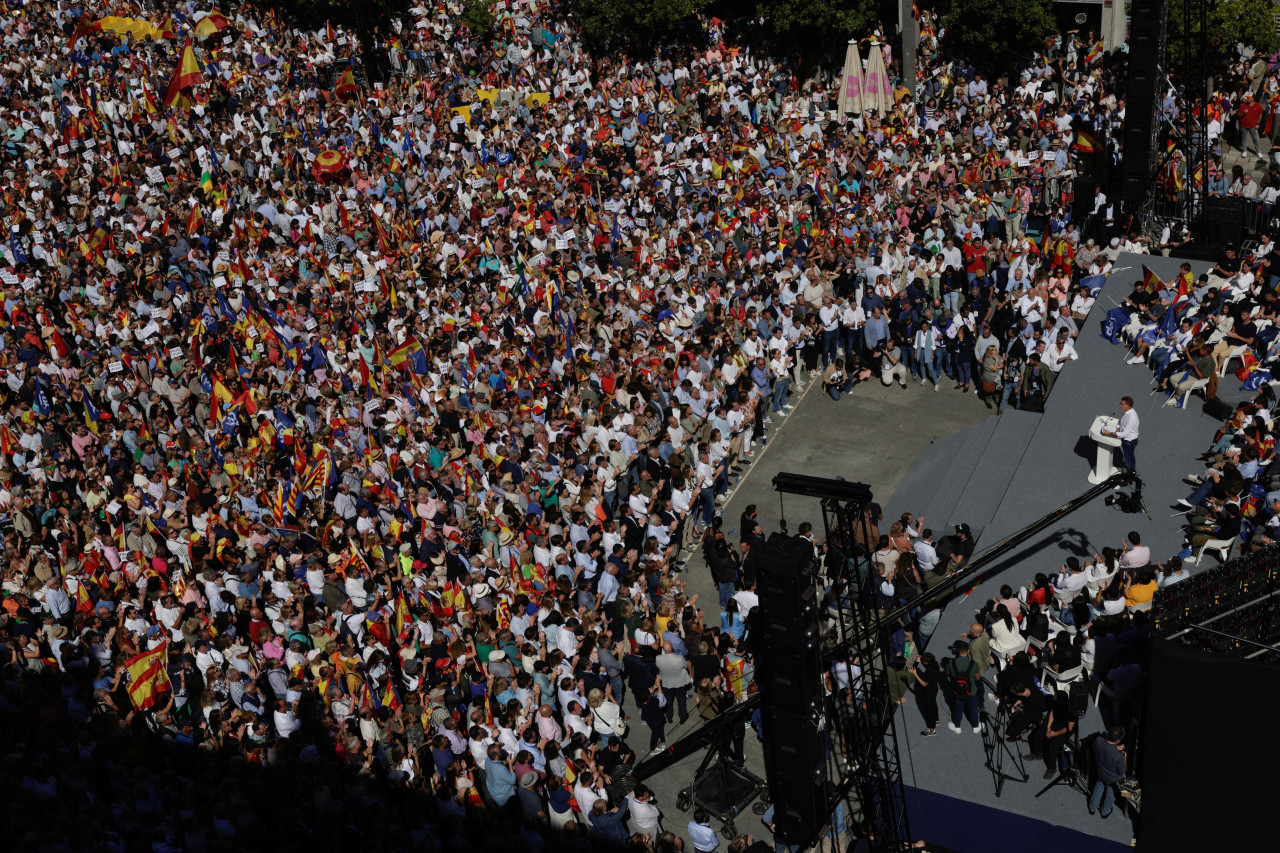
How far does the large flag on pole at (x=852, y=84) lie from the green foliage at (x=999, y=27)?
2958 millimetres

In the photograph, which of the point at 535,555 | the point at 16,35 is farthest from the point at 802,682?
the point at 16,35

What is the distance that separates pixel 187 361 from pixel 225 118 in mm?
10491

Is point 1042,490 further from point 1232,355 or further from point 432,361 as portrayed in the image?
point 432,361

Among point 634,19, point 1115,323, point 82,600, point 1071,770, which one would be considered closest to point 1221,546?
point 1071,770

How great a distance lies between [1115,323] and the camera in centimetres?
2266

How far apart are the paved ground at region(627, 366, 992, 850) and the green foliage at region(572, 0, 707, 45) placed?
13499 mm

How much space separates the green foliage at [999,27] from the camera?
31453mm

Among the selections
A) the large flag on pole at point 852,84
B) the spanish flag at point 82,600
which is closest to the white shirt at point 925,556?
the spanish flag at point 82,600

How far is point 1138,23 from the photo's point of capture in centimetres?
2447

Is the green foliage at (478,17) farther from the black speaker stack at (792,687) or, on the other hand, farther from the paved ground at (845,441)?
the black speaker stack at (792,687)

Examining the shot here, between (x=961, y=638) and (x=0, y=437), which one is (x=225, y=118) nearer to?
(x=0, y=437)

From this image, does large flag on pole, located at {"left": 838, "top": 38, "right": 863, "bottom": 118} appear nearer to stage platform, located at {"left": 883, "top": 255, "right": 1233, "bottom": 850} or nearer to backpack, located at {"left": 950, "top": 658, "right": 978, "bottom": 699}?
stage platform, located at {"left": 883, "top": 255, "right": 1233, "bottom": 850}

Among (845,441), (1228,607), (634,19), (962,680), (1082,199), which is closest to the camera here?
(1228,607)

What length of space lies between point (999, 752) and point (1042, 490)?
5.17 metres
